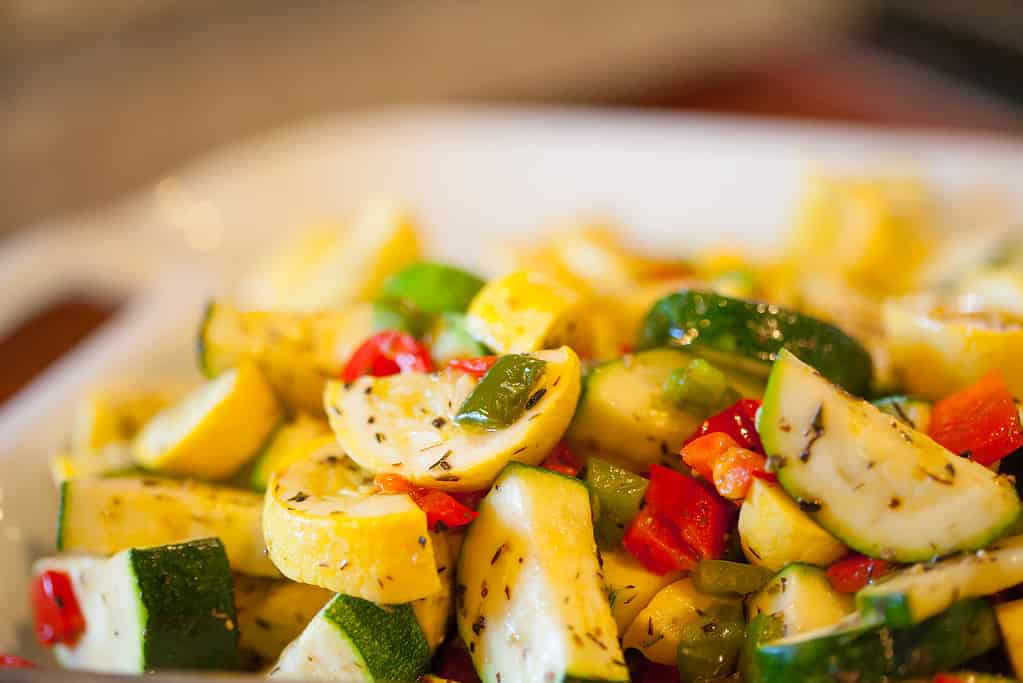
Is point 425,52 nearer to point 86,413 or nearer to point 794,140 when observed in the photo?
point 794,140

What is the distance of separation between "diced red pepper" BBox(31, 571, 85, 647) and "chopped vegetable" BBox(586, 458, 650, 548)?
848mm

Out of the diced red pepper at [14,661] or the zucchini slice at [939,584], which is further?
the diced red pepper at [14,661]

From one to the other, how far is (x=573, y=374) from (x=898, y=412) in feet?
1.61

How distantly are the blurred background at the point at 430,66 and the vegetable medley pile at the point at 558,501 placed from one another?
313 centimetres

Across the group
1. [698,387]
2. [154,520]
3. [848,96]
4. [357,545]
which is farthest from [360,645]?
[848,96]

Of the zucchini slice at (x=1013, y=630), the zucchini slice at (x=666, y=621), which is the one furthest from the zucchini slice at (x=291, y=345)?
the zucchini slice at (x=1013, y=630)

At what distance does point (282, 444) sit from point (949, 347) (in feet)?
3.73

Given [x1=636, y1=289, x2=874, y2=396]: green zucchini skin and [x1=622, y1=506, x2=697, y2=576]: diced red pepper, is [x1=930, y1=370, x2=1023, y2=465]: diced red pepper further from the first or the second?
[x1=622, y1=506, x2=697, y2=576]: diced red pepper

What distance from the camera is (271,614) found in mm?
1425

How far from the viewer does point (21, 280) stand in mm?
2650

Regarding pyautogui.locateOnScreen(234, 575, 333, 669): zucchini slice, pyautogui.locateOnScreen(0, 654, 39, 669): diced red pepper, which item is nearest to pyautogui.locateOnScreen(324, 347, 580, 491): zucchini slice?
pyautogui.locateOnScreen(234, 575, 333, 669): zucchini slice

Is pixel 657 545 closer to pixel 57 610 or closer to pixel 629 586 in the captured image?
pixel 629 586

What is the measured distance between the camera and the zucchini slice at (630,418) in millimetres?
1363

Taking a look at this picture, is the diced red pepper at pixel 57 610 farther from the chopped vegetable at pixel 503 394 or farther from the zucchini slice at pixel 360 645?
the chopped vegetable at pixel 503 394
